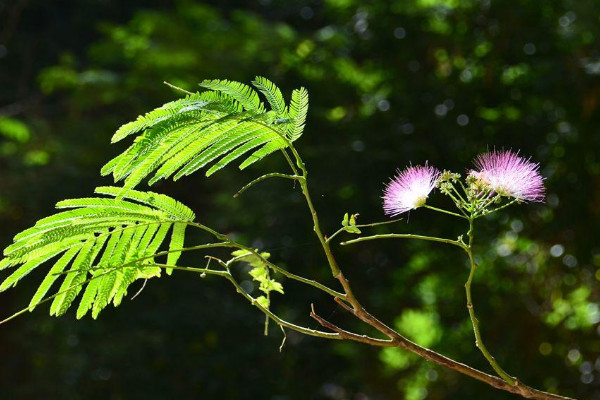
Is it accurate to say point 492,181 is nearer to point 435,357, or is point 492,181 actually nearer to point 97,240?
point 435,357

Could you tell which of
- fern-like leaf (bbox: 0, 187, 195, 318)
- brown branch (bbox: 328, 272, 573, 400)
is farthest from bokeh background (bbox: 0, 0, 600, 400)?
brown branch (bbox: 328, 272, 573, 400)

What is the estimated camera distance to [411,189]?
0.88 meters

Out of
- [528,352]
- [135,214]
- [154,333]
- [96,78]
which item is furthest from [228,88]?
[96,78]

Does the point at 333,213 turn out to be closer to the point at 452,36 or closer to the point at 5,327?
the point at 452,36

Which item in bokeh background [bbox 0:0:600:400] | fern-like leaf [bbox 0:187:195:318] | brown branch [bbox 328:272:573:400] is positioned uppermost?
bokeh background [bbox 0:0:600:400]

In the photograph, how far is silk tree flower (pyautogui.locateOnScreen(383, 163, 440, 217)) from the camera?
0.87m

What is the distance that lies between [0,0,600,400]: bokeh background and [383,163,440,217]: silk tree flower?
3328 mm

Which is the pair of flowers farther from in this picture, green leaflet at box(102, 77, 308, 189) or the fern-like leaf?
the fern-like leaf

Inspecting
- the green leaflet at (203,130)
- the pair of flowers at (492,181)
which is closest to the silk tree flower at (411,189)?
the pair of flowers at (492,181)

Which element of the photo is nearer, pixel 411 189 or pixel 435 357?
pixel 435 357

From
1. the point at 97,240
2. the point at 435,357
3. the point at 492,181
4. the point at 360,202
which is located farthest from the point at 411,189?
the point at 360,202

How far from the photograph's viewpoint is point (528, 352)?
4344 mm

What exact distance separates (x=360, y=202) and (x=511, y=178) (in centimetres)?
346

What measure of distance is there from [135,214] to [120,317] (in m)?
4.20
